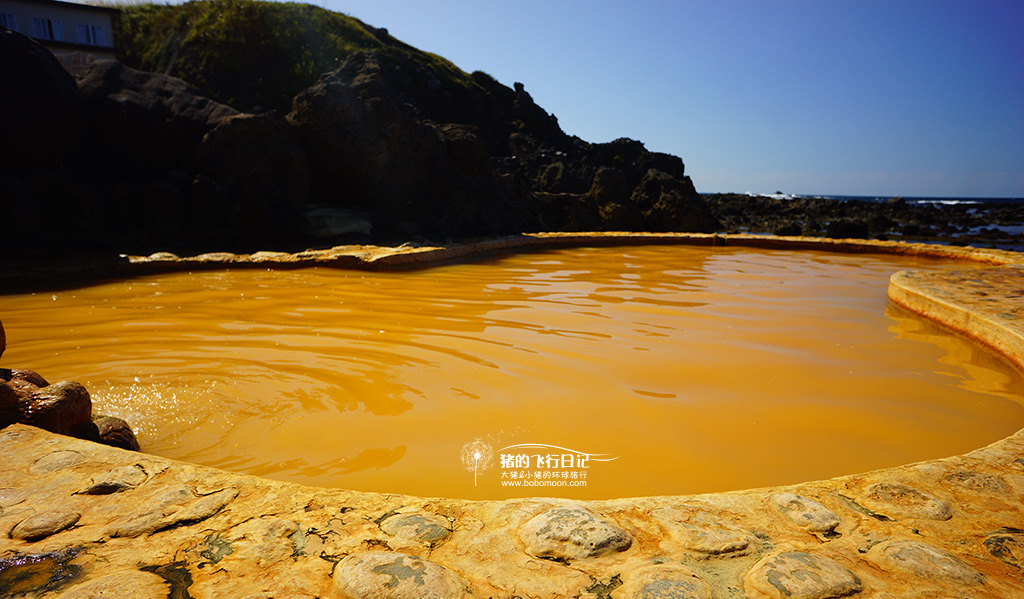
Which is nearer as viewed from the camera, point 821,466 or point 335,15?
point 821,466

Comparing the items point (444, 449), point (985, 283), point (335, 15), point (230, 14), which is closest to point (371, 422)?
point (444, 449)

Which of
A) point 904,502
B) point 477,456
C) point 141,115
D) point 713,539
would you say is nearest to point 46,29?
point 141,115

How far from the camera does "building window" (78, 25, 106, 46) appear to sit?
870 inches

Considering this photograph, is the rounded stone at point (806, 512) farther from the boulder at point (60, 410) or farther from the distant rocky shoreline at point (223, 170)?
the distant rocky shoreline at point (223, 170)

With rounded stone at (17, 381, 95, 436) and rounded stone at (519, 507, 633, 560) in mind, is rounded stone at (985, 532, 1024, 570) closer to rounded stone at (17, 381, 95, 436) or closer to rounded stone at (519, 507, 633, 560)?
rounded stone at (519, 507, 633, 560)

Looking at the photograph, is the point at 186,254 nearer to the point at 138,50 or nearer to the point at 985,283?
the point at 985,283

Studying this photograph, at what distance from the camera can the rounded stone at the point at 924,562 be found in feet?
3.95

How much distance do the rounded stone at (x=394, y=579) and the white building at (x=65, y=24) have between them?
82.6 ft

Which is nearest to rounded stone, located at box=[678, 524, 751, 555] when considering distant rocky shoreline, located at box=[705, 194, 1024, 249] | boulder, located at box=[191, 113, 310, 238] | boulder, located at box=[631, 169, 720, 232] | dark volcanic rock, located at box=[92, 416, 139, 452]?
dark volcanic rock, located at box=[92, 416, 139, 452]

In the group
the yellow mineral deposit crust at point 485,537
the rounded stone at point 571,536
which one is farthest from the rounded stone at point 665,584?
Result: the rounded stone at point 571,536

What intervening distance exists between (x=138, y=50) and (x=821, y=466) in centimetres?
3086

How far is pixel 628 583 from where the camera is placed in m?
1.18

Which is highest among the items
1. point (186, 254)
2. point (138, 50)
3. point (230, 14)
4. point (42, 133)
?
point (230, 14)

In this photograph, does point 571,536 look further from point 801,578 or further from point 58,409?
point 58,409
